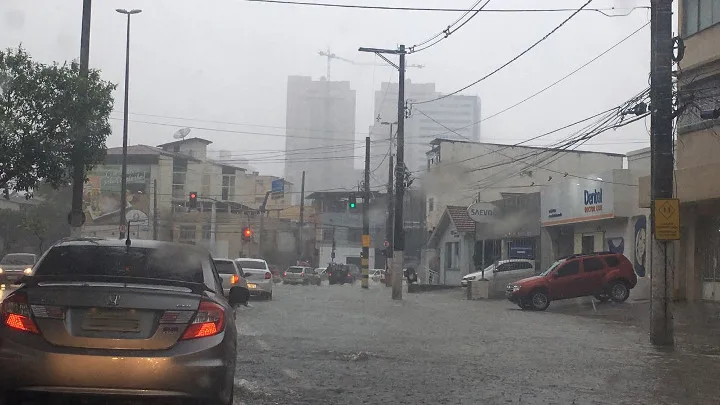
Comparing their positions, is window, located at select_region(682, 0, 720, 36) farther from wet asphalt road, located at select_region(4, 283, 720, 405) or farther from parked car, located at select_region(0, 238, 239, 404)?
parked car, located at select_region(0, 238, 239, 404)

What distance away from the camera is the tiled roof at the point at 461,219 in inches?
2031

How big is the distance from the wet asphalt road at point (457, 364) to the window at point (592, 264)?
6.93 meters

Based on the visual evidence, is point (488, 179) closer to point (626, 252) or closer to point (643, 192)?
point (626, 252)

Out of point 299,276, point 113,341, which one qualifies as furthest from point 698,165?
point 299,276

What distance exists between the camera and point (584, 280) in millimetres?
27391

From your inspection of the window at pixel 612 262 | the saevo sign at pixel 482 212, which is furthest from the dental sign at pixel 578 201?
the window at pixel 612 262

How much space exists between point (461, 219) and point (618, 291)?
25.4 metres

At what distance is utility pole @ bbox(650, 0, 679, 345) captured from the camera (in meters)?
14.9

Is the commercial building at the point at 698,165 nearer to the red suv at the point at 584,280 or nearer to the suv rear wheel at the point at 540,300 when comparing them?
the red suv at the point at 584,280

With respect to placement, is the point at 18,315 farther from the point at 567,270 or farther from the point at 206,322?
the point at 567,270

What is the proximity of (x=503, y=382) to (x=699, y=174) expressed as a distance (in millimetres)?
15744

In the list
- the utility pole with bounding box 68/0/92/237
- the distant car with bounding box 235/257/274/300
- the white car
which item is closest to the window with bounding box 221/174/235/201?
the white car

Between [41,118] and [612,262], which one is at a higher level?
[41,118]

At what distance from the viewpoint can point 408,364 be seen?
1173 cm
